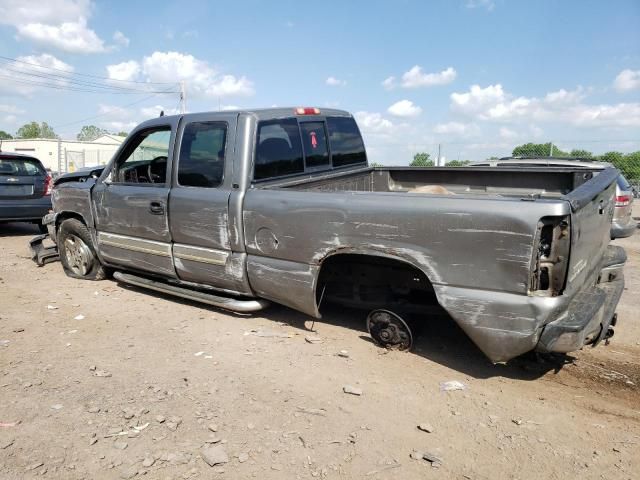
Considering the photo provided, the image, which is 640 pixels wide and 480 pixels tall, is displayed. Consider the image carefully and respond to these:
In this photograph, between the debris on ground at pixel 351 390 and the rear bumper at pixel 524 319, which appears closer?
the rear bumper at pixel 524 319

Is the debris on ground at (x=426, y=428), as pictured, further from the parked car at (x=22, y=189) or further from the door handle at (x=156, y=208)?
the parked car at (x=22, y=189)

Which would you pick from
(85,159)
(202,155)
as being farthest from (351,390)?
(85,159)

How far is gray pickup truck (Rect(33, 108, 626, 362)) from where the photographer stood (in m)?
2.95

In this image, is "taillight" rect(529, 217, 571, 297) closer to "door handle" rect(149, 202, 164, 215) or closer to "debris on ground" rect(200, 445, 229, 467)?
"debris on ground" rect(200, 445, 229, 467)

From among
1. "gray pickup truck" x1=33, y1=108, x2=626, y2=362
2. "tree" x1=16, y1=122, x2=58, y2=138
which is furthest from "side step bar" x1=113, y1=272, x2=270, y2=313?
"tree" x1=16, y1=122, x2=58, y2=138

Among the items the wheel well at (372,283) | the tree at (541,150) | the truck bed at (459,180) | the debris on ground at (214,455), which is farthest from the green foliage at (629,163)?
the debris on ground at (214,455)

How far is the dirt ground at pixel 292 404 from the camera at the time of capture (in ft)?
8.37

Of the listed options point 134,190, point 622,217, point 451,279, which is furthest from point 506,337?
point 622,217

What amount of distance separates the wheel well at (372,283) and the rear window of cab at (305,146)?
3.52ft

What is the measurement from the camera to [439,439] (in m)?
2.75

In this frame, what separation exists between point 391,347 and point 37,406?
8.31 feet

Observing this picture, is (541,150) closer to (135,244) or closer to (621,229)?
(621,229)

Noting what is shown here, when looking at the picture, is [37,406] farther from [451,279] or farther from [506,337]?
[506,337]

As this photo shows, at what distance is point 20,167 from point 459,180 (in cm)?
822
